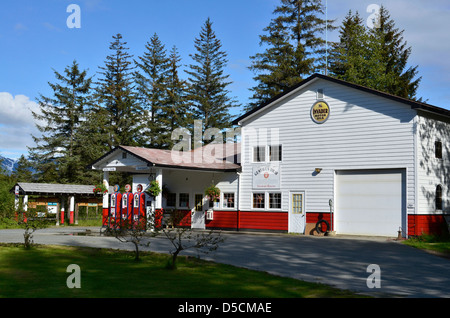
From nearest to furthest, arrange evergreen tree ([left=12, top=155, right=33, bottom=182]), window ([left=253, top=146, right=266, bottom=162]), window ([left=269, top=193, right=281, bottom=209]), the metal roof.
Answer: window ([left=269, top=193, right=281, bottom=209]) < window ([left=253, top=146, right=266, bottom=162]) < the metal roof < evergreen tree ([left=12, top=155, right=33, bottom=182])

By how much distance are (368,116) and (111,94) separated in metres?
38.4

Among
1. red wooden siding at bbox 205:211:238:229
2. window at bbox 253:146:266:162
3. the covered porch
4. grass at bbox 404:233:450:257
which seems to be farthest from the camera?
red wooden siding at bbox 205:211:238:229

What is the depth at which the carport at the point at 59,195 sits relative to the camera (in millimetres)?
31500

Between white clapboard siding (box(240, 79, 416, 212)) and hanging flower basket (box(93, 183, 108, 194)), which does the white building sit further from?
hanging flower basket (box(93, 183, 108, 194))

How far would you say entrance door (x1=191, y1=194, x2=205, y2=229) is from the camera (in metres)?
29.7

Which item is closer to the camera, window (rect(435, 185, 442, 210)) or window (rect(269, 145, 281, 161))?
window (rect(435, 185, 442, 210))

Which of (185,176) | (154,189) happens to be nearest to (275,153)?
(185,176)

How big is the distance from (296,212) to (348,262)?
39.0 feet

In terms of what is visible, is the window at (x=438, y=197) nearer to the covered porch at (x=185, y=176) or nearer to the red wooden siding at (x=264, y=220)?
the red wooden siding at (x=264, y=220)

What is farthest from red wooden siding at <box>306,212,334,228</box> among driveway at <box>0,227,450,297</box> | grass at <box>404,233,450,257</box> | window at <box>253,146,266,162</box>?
grass at <box>404,233,450,257</box>

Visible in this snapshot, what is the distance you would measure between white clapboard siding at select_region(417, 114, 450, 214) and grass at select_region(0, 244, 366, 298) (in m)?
13.1

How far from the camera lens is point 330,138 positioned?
25.0m

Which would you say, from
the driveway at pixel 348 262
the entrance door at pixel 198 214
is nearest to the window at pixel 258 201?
the entrance door at pixel 198 214
